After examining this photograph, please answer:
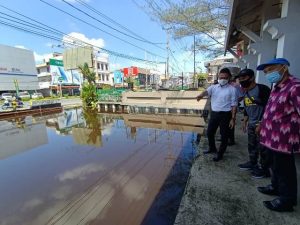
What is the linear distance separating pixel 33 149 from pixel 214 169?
6.46m

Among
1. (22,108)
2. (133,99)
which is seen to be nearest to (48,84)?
(22,108)

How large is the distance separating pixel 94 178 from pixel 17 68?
106 ft

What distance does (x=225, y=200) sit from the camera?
7.40 feet

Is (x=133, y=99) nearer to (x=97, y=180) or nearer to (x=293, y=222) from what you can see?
(x=97, y=180)

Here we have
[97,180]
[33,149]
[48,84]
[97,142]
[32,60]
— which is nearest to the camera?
[97,180]

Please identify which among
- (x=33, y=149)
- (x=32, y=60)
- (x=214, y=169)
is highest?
(x=32, y=60)

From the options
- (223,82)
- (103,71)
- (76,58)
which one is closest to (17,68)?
(76,58)

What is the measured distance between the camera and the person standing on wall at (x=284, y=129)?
1762mm

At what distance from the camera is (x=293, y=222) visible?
5.91 ft

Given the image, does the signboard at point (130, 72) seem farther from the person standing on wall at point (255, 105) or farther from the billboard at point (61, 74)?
the person standing on wall at point (255, 105)

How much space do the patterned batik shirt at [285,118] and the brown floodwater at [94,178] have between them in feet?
6.63

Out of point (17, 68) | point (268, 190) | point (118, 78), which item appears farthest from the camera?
point (118, 78)

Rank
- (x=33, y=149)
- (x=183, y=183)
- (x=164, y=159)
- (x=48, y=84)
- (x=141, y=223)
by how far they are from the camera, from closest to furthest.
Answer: (x=141, y=223)
(x=183, y=183)
(x=164, y=159)
(x=33, y=149)
(x=48, y=84)

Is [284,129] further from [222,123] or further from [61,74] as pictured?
[61,74]
